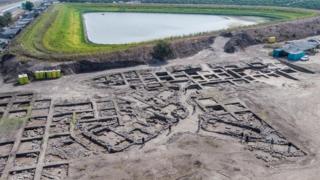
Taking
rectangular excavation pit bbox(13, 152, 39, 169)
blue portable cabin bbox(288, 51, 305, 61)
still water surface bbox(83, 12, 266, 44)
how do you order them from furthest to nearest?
still water surface bbox(83, 12, 266, 44)
blue portable cabin bbox(288, 51, 305, 61)
rectangular excavation pit bbox(13, 152, 39, 169)

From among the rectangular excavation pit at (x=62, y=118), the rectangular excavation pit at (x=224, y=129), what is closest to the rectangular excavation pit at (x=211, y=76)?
the rectangular excavation pit at (x=224, y=129)

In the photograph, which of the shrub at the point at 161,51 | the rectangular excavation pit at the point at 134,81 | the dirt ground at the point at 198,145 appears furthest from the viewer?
the shrub at the point at 161,51

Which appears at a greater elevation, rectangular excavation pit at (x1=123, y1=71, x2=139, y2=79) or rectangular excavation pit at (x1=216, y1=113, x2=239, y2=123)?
rectangular excavation pit at (x1=123, y1=71, x2=139, y2=79)

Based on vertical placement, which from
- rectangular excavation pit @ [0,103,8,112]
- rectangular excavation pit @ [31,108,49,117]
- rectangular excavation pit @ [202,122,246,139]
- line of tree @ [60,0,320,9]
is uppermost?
line of tree @ [60,0,320,9]

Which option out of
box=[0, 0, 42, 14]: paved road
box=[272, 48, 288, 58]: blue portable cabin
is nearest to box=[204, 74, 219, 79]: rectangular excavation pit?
box=[272, 48, 288, 58]: blue portable cabin

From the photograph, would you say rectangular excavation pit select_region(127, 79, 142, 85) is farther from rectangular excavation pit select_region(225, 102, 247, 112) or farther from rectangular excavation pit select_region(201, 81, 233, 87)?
rectangular excavation pit select_region(225, 102, 247, 112)

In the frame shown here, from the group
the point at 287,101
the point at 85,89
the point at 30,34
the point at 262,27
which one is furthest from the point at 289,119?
A: the point at 30,34

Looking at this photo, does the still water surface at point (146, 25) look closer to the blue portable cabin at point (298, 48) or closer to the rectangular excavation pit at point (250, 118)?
the blue portable cabin at point (298, 48)

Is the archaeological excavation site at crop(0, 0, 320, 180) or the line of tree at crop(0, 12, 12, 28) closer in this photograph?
the archaeological excavation site at crop(0, 0, 320, 180)
